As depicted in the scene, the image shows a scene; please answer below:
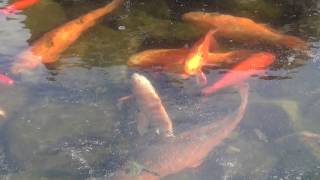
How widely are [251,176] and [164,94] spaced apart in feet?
5.72

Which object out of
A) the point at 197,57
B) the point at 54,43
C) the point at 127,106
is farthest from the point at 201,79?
the point at 54,43

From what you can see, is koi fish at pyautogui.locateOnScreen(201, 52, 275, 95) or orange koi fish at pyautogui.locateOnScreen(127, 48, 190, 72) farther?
orange koi fish at pyautogui.locateOnScreen(127, 48, 190, 72)

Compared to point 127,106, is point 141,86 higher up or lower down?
higher up

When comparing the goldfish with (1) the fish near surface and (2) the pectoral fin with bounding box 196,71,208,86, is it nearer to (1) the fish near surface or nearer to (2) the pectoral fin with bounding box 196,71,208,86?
(2) the pectoral fin with bounding box 196,71,208,86

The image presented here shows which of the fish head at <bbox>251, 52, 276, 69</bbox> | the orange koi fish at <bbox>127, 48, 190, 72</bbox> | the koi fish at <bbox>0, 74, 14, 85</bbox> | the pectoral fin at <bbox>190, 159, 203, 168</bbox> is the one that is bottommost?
the pectoral fin at <bbox>190, 159, 203, 168</bbox>

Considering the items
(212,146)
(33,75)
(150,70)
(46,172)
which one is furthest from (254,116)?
(33,75)

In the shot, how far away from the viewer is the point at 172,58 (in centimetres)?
751

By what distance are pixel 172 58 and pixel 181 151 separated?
195cm

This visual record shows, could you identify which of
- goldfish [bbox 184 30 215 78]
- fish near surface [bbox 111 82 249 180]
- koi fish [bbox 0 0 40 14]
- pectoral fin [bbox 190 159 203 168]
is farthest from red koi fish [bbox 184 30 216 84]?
koi fish [bbox 0 0 40 14]

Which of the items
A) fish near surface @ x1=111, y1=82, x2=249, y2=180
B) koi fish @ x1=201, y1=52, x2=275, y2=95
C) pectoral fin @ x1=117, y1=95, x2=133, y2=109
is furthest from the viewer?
koi fish @ x1=201, y1=52, x2=275, y2=95

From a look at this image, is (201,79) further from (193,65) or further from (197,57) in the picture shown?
(197,57)

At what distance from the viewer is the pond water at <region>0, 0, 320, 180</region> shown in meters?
5.91

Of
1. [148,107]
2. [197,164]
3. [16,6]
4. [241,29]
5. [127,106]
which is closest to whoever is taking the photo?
[197,164]

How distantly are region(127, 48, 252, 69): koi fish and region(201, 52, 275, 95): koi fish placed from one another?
0.76 feet
